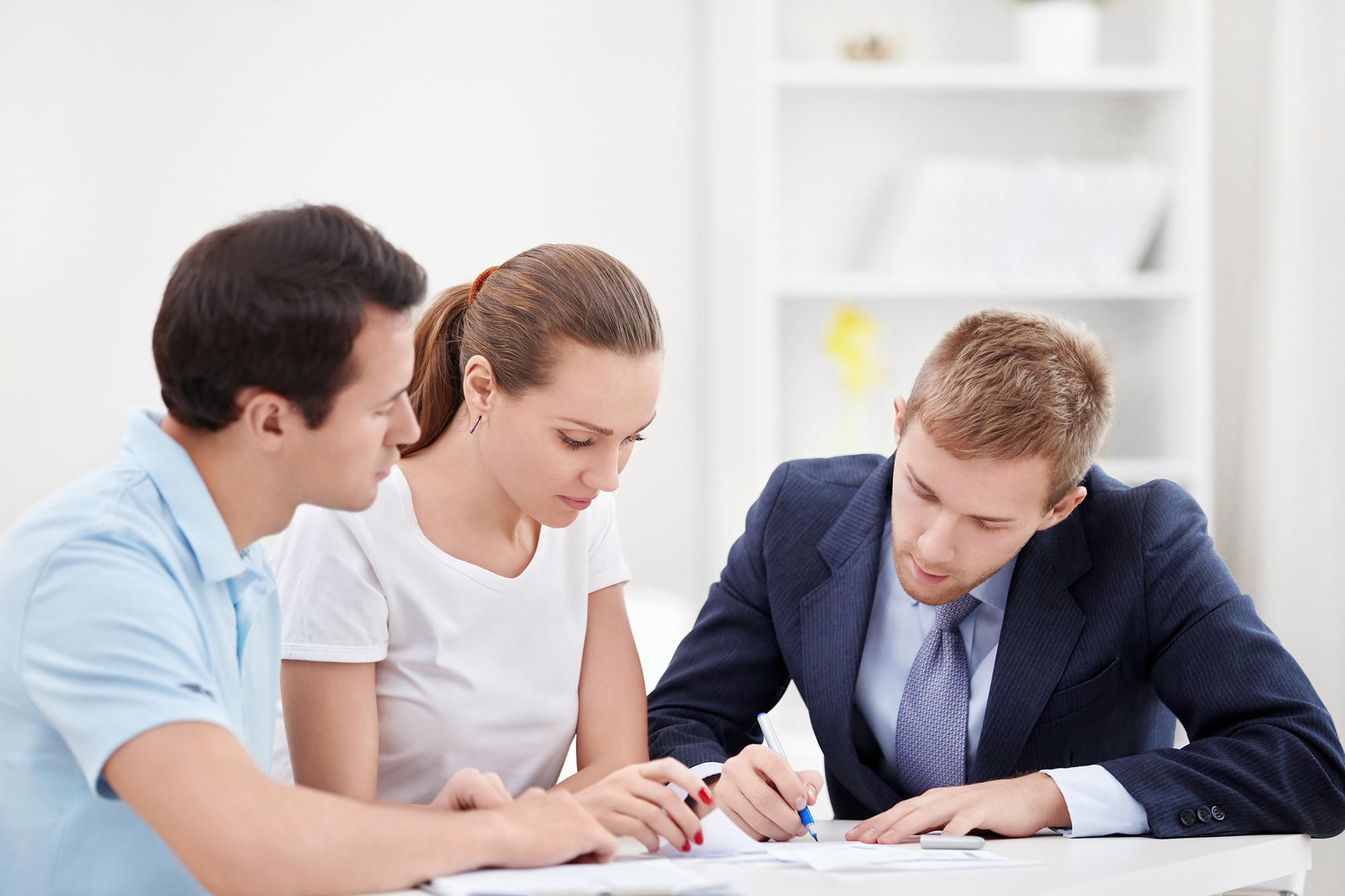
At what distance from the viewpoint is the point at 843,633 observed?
58.8 inches

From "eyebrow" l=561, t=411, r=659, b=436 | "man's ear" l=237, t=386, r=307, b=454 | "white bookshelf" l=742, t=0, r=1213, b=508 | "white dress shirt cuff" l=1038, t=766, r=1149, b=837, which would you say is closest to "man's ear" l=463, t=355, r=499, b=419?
"eyebrow" l=561, t=411, r=659, b=436

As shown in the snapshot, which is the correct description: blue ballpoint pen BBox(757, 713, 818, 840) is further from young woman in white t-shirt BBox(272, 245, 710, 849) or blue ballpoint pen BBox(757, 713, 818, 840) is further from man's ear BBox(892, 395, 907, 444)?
man's ear BBox(892, 395, 907, 444)

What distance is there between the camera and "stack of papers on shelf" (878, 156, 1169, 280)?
2557 millimetres

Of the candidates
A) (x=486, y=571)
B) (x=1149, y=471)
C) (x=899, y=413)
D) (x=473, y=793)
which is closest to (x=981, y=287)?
(x=1149, y=471)

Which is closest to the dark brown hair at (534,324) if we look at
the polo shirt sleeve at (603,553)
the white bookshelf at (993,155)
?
the polo shirt sleeve at (603,553)

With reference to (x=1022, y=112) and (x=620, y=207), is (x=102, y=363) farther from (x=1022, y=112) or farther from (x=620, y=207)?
(x=1022, y=112)

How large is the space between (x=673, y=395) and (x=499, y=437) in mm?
1522

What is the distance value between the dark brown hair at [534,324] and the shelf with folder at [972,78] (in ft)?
4.44

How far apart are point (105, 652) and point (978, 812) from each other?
83 centimetres

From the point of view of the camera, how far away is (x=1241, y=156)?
2732 mm

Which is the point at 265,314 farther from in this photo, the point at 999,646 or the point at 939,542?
the point at 999,646

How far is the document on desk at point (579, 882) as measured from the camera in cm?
85

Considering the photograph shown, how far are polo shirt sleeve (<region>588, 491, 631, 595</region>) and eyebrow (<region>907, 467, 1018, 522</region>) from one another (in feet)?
1.23

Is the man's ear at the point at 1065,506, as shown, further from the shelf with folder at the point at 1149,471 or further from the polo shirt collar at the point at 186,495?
the shelf with folder at the point at 1149,471
